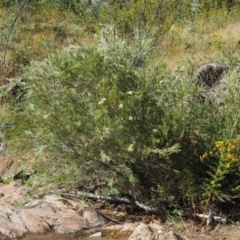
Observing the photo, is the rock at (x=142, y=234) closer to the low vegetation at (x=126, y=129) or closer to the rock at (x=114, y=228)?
the rock at (x=114, y=228)

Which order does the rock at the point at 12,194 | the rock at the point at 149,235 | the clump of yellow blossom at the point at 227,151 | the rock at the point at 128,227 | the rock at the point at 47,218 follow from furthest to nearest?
the rock at the point at 12,194 → the rock at the point at 47,218 → the rock at the point at 128,227 → the clump of yellow blossom at the point at 227,151 → the rock at the point at 149,235

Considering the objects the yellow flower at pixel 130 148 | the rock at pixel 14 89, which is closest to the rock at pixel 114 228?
the yellow flower at pixel 130 148

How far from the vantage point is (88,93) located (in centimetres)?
489

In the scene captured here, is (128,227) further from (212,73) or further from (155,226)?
(212,73)

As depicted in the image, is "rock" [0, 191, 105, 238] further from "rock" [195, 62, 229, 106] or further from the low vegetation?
"rock" [195, 62, 229, 106]

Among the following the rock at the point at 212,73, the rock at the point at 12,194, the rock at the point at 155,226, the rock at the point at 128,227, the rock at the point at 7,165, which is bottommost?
the rock at the point at 155,226

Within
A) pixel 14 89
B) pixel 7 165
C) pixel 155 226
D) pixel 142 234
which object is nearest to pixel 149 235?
pixel 142 234

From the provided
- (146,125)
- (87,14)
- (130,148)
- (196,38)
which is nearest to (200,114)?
(146,125)

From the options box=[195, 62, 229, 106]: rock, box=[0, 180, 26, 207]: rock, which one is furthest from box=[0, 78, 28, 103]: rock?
box=[195, 62, 229, 106]: rock

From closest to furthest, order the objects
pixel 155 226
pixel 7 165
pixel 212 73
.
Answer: pixel 155 226 < pixel 7 165 < pixel 212 73

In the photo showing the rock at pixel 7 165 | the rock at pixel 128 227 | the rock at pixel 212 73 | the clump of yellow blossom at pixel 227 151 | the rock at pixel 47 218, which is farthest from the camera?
the rock at pixel 212 73

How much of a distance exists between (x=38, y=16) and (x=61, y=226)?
28.5 feet

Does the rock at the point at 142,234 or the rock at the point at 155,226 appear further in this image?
the rock at the point at 155,226

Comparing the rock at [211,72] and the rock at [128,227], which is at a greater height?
the rock at [211,72]
